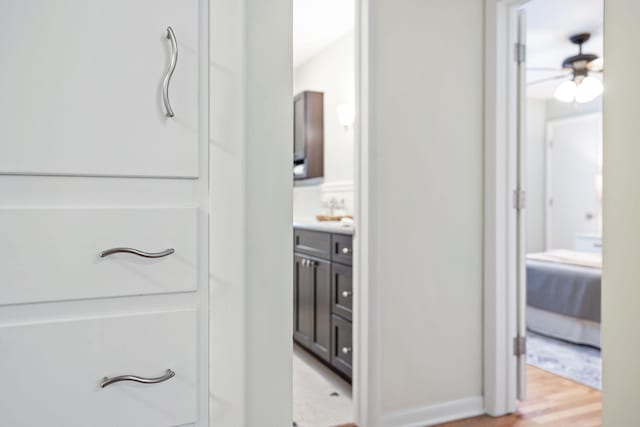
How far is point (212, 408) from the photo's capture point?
85cm

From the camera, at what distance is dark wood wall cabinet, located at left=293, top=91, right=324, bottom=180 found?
421cm

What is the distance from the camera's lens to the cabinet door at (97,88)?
0.72 m

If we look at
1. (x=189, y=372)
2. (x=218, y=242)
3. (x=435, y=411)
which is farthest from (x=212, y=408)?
(x=435, y=411)

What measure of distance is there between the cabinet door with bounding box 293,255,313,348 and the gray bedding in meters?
2.06

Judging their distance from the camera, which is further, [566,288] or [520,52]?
[566,288]

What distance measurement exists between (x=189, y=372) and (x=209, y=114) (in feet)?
1.50

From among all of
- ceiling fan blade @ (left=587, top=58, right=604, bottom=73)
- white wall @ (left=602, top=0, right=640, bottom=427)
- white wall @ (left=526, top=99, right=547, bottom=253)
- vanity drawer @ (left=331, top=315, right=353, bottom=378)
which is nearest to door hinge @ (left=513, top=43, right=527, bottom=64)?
white wall @ (left=602, top=0, right=640, bottom=427)

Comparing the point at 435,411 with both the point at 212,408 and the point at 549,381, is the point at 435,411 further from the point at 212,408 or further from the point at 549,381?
the point at 212,408

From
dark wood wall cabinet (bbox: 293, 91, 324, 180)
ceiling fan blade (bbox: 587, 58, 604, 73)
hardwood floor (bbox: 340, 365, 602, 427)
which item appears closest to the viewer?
hardwood floor (bbox: 340, 365, 602, 427)

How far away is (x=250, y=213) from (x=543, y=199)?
655cm

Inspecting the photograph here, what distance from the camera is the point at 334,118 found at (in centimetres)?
407

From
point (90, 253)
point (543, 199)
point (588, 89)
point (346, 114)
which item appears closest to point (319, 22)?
point (346, 114)

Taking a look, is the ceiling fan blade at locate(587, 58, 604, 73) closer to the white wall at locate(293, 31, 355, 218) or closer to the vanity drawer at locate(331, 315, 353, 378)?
the white wall at locate(293, 31, 355, 218)

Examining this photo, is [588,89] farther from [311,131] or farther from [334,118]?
[311,131]
